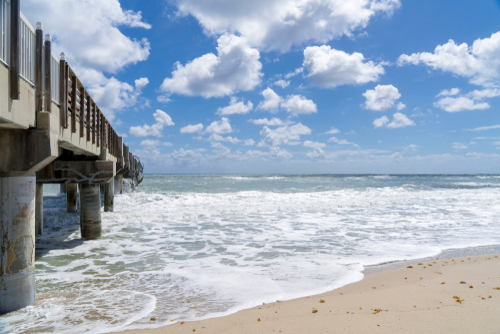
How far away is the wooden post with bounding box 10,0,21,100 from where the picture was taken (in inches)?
160

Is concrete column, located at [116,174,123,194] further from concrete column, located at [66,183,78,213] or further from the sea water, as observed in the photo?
the sea water

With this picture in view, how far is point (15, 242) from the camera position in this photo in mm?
4781

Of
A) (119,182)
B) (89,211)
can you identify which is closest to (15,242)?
(89,211)

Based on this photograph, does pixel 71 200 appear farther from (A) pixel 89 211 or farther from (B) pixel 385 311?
(B) pixel 385 311

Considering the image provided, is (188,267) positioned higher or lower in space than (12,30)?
lower

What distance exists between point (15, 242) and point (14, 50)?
9.41 ft

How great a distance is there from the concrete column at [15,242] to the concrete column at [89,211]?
537 centimetres

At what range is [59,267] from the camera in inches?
289

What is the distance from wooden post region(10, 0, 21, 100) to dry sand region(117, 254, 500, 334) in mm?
3577

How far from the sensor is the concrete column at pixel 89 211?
33.0ft

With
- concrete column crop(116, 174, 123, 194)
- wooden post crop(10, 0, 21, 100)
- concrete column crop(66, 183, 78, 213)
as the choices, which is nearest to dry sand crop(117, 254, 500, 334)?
wooden post crop(10, 0, 21, 100)

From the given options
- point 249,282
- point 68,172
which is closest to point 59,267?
point 68,172

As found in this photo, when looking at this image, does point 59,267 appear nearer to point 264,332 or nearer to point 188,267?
point 188,267

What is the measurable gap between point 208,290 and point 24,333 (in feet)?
8.74
